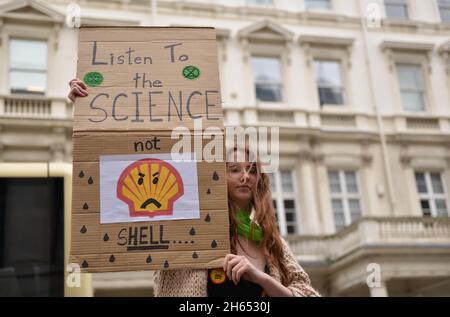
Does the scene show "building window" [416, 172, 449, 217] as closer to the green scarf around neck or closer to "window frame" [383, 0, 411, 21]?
"window frame" [383, 0, 411, 21]

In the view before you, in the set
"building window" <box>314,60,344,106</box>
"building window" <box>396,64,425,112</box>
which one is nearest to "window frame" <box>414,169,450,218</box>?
"building window" <box>396,64,425,112</box>

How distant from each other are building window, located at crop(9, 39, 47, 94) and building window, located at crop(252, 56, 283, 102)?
5678mm

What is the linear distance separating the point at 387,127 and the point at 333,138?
169 centimetres

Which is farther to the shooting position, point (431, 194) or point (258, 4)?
point (258, 4)

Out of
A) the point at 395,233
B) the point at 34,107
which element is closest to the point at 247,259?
the point at 395,233

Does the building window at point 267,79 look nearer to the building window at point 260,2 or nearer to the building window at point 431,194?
the building window at point 260,2

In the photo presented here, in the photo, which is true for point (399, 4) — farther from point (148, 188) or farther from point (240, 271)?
point (240, 271)

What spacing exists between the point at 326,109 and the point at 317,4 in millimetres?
3269

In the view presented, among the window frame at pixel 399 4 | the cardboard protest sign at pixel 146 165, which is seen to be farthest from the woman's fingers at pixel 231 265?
the window frame at pixel 399 4

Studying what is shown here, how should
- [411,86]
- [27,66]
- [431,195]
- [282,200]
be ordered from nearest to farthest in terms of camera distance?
1. [27,66]
2. [282,200]
3. [431,195]
4. [411,86]

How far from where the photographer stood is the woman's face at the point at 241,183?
8.36 ft

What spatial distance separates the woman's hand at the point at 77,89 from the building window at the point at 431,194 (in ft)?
50.0

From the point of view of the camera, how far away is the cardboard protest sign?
230 cm

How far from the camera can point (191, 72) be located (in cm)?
252
